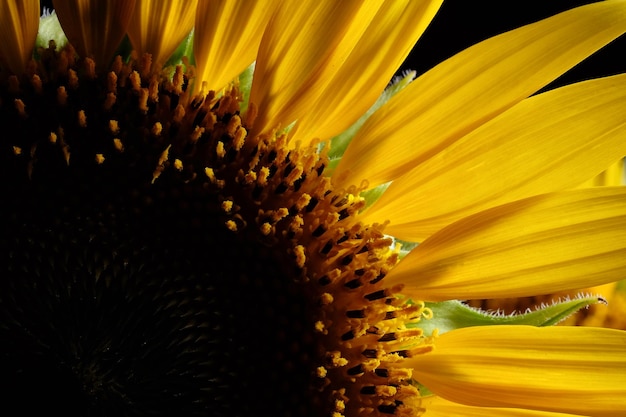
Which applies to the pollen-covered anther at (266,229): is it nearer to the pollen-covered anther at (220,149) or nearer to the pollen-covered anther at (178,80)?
the pollen-covered anther at (220,149)

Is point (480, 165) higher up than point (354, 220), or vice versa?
point (480, 165)

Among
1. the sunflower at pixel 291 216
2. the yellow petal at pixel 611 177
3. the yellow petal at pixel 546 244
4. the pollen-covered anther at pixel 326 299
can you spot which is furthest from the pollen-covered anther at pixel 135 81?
the yellow petal at pixel 611 177

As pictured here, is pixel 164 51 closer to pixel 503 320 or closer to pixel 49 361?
pixel 49 361

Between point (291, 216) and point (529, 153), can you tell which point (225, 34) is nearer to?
point (291, 216)

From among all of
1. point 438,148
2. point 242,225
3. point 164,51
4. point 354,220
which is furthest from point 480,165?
point 164,51

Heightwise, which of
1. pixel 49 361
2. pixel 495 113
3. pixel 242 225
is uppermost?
pixel 495 113

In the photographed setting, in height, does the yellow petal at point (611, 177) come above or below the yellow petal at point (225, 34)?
above
